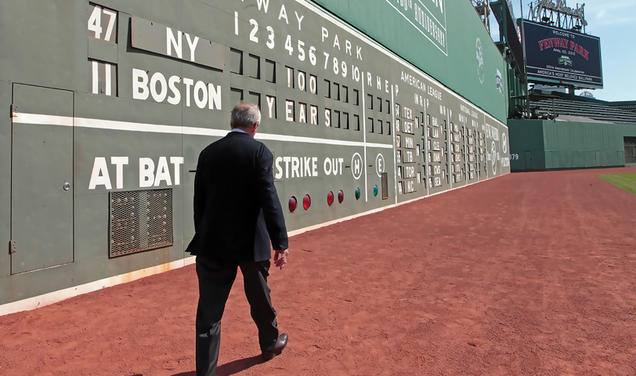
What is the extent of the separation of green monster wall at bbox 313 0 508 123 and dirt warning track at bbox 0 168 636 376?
6.91m

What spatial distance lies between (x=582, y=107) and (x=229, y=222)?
6860 cm

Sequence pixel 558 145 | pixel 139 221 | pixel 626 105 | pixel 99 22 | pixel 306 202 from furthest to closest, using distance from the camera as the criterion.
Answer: pixel 626 105
pixel 558 145
pixel 306 202
pixel 139 221
pixel 99 22

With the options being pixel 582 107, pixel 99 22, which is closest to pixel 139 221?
pixel 99 22

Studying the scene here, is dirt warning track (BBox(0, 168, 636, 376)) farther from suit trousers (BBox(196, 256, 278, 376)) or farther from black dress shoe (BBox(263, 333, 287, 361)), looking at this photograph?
suit trousers (BBox(196, 256, 278, 376))

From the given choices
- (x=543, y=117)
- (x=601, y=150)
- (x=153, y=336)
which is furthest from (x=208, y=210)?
(x=601, y=150)

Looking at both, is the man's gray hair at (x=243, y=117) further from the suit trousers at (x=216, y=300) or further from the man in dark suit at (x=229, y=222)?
the suit trousers at (x=216, y=300)

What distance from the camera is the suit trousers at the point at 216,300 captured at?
229cm

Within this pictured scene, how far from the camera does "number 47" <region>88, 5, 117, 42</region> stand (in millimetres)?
4445

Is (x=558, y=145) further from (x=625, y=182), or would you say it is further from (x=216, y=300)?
(x=216, y=300)

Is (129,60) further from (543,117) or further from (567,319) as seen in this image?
(543,117)

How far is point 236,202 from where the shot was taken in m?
2.44

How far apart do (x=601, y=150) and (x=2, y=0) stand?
186 feet

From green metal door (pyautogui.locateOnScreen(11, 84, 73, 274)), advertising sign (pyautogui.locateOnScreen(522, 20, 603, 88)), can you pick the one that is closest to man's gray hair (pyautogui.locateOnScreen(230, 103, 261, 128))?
green metal door (pyautogui.locateOnScreen(11, 84, 73, 274))

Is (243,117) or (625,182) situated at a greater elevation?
(625,182)
